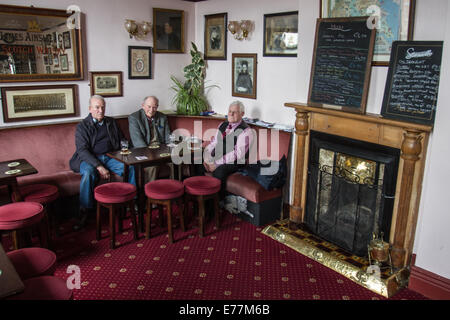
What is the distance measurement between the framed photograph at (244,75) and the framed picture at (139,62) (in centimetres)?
127

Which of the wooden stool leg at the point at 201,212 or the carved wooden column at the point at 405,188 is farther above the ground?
the carved wooden column at the point at 405,188

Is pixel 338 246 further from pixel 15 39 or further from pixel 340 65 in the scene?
pixel 15 39

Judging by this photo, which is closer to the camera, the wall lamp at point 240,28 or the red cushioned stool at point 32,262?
the red cushioned stool at point 32,262

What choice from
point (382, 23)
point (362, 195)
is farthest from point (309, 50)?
point (362, 195)

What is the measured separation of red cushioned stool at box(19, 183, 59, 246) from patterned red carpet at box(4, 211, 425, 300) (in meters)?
0.23

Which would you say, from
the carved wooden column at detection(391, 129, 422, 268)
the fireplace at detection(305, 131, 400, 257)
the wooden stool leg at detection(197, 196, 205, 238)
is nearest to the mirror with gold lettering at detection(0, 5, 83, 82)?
the wooden stool leg at detection(197, 196, 205, 238)

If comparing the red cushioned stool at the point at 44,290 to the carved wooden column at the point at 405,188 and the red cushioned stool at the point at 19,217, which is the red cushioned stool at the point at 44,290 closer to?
the red cushioned stool at the point at 19,217

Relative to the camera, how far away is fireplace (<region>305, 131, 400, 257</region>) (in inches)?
139

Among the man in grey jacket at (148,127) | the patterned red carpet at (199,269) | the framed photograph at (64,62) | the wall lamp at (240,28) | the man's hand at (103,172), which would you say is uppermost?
the wall lamp at (240,28)

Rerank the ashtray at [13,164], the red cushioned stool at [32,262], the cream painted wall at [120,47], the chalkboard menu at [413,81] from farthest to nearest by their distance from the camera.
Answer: the cream painted wall at [120,47] < the ashtray at [13,164] < the chalkboard menu at [413,81] < the red cushioned stool at [32,262]

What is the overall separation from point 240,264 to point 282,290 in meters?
0.54

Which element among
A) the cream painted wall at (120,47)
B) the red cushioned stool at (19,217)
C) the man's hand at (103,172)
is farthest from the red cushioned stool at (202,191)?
the cream painted wall at (120,47)

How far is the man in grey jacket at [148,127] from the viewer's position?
493 cm

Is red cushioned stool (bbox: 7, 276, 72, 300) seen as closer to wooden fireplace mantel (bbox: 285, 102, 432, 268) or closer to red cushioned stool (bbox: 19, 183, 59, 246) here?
red cushioned stool (bbox: 19, 183, 59, 246)
